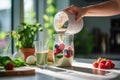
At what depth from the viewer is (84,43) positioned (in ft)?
8.06

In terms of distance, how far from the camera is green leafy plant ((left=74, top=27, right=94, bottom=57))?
2434 mm

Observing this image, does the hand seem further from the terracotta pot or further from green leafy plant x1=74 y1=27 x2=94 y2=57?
green leafy plant x1=74 y1=27 x2=94 y2=57

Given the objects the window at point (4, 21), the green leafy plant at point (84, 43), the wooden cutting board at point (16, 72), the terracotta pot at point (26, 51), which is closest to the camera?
the wooden cutting board at point (16, 72)

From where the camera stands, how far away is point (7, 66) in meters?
1.32

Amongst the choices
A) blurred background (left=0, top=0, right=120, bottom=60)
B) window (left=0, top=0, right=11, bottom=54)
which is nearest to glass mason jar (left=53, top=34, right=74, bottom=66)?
window (left=0, top=0, right=11, bottom=54)

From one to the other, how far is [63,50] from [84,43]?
0.89 m

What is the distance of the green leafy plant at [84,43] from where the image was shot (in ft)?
7.98

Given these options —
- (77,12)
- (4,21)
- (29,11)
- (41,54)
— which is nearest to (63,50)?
(41,54)

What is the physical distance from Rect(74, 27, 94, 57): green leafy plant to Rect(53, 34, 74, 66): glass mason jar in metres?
0.82

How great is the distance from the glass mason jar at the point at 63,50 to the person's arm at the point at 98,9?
0.47ft

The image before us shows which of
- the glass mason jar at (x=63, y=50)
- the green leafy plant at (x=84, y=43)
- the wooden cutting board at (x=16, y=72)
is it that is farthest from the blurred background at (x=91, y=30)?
the wooden cutting board at (x=16, y=72)

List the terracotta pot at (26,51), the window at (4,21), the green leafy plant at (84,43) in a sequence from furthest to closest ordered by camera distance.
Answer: the green leafy plant at (84,43) < the window at (4,21) < the terracotta pot at (26,51)

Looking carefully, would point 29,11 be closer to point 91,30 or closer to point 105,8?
point 91,30

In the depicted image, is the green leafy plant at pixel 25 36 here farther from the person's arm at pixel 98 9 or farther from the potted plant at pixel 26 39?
the person's arm at pixel 98 9
